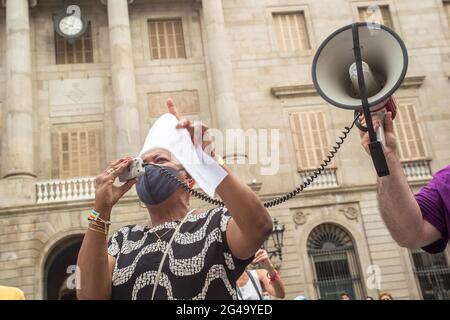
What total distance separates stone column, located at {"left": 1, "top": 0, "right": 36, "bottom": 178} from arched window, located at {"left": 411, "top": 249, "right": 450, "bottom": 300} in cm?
1362

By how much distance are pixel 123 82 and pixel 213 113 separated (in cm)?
357

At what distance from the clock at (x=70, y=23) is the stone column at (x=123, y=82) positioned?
1272 mm

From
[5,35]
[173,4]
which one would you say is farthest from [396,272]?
[5,35]

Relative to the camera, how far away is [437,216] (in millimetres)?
2492

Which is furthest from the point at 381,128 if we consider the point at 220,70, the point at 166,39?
the point at 166,39

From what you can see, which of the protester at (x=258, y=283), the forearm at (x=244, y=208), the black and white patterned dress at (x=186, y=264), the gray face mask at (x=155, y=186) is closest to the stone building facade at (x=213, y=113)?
the protester at (x=258, y=283)

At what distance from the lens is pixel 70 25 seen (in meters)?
18.2

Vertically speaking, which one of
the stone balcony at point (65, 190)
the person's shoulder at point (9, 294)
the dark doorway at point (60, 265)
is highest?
the stone balcony at point (65, 190)

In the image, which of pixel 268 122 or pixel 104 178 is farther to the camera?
pixel 268 122

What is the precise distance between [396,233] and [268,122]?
1559 cm

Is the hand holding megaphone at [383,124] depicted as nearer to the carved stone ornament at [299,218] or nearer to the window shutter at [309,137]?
the carved stone ornament at [299,218]

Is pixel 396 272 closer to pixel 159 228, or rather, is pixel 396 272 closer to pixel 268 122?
pixel 268 122

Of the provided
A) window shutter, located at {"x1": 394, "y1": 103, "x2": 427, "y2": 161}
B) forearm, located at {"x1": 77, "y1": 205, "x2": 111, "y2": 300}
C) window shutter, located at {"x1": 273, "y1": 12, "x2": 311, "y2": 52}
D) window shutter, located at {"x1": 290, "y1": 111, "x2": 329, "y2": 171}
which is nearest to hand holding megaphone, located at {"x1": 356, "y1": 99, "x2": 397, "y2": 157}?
forearm, located at {"x1": 77, "y1": 205, "x2": 111, "y2": 300}

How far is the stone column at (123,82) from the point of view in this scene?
643 inches
